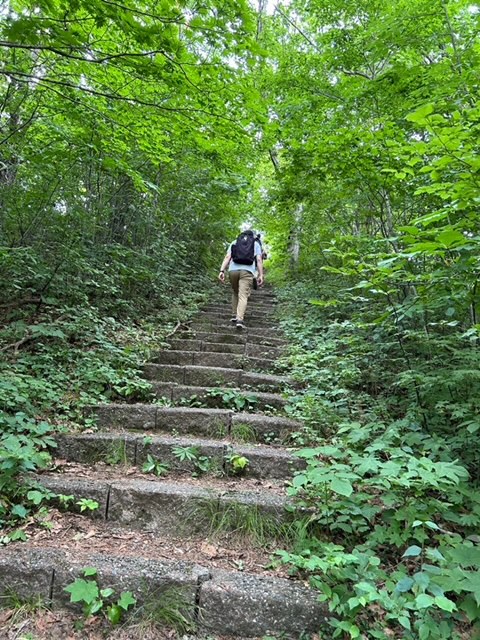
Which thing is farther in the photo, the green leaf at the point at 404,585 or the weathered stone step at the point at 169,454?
the weathered stone step at the point at 169,454

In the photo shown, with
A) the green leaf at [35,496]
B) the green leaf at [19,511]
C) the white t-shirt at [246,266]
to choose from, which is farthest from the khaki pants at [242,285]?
the green leaf at [19,511]

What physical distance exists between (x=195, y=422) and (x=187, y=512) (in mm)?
1033

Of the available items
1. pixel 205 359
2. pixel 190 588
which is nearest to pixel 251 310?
pixel 205 359

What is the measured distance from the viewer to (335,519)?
231cm

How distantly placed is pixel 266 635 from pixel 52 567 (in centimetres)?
116

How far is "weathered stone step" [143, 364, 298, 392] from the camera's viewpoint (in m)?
4.35

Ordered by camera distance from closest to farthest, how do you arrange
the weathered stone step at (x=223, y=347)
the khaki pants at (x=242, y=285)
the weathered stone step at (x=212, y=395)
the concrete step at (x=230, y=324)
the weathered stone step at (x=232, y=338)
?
the weathered stone step at (x=212, y=395)
the weathered stone step at (x=223, y=347)
the weathered stone step at (x=232, y=338)
the khaki pants at (x=242, y=285)
the concrete step at (x=230, y=324)

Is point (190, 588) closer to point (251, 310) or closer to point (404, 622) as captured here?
point (404, 622)

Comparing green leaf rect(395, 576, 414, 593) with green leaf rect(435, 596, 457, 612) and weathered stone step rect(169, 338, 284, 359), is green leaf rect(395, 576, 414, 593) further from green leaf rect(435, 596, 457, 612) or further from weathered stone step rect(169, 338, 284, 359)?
weathered stone step rect(169, 338, 284, 359)

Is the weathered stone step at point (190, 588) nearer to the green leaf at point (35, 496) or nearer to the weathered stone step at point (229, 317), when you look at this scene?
the green leaf at point (35, 496)

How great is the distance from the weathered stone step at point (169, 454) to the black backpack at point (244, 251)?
11.8 ft

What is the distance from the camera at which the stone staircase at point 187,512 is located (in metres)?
1.95

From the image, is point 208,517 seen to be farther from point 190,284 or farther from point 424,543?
point 190,284

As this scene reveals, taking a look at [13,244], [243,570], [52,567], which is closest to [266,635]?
[243,570]
